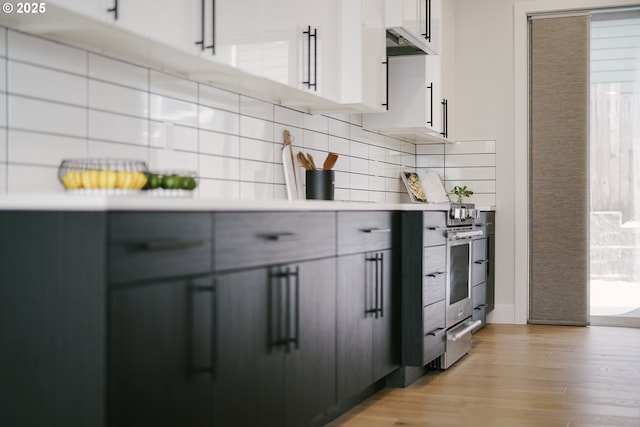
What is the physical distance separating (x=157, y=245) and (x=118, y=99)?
37.5 inches

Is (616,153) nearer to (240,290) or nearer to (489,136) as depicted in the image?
(489,136)

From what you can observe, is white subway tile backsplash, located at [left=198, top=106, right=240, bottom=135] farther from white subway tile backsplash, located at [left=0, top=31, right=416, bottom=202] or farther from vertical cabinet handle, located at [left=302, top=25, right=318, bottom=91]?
vertical cabinet handle, located at [left=302, top=25, right=318, bottom=91]

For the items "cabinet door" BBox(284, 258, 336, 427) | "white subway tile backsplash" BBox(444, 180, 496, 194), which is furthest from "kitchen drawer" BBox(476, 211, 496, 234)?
"cabinet door" BBox(284, 258, 336, 427)

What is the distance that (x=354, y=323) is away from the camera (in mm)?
3207

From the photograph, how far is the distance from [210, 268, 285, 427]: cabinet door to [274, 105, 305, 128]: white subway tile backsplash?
4.79ft

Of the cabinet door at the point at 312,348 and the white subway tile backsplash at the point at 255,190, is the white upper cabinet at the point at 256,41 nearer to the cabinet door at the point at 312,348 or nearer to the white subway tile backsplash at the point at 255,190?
the white subway tile backsplash at the point at 255,190

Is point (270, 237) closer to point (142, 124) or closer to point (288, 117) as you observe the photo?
point (142, 124)

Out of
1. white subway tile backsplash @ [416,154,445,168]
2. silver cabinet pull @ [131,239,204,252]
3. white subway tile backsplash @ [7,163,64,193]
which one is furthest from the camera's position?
white subway tile backsplash @ [416,154,445,168]

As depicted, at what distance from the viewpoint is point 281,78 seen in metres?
3.19

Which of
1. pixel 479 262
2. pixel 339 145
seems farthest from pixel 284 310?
pixel 479 262

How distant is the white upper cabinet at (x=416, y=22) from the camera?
420 centimetres

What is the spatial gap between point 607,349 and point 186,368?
11.6 ft

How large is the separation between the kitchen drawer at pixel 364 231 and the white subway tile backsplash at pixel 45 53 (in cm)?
113

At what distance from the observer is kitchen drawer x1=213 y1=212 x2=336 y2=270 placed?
7.29 feet
